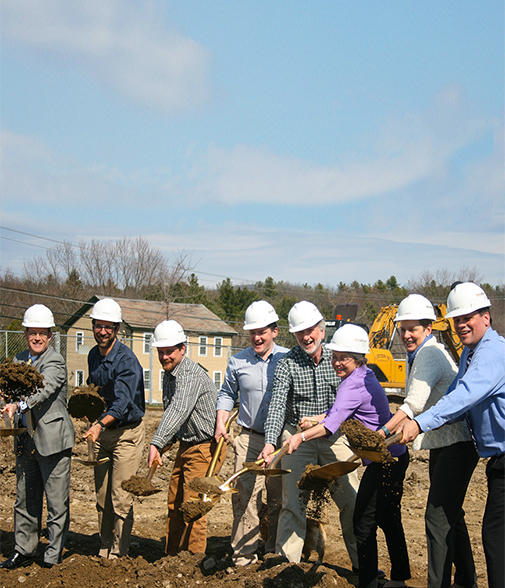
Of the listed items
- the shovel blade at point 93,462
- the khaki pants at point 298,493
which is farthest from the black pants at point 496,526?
the shovel blade at point 93,462

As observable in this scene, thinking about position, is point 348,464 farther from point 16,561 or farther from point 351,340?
point 16,561

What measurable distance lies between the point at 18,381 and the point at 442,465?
341cm

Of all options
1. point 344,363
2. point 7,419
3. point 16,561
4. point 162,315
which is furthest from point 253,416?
point 162,315

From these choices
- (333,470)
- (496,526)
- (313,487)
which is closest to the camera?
(496,526)

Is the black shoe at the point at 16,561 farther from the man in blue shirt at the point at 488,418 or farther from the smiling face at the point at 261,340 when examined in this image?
the man in blue shirt at the point at 488,418

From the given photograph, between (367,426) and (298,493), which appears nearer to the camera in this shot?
(367,426)

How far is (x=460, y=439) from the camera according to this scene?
3.51 meters

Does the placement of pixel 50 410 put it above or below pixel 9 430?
above

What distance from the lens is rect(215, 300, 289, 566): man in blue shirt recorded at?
15.2ft

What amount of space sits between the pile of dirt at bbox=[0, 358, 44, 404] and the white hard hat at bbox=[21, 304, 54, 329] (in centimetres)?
45

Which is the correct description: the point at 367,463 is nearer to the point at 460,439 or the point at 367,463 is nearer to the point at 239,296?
the point at 460,439

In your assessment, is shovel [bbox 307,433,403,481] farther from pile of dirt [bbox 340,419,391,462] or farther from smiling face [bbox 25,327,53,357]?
smiling face [bbox 25,327,53,357]

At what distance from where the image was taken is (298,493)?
4.25 m

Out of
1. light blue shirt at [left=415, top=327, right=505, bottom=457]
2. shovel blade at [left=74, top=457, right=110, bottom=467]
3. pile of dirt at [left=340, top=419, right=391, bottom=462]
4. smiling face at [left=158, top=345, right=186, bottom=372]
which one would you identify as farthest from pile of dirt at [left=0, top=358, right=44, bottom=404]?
light blue shirt at [left=415, top=327, right=505, bottom=457]
